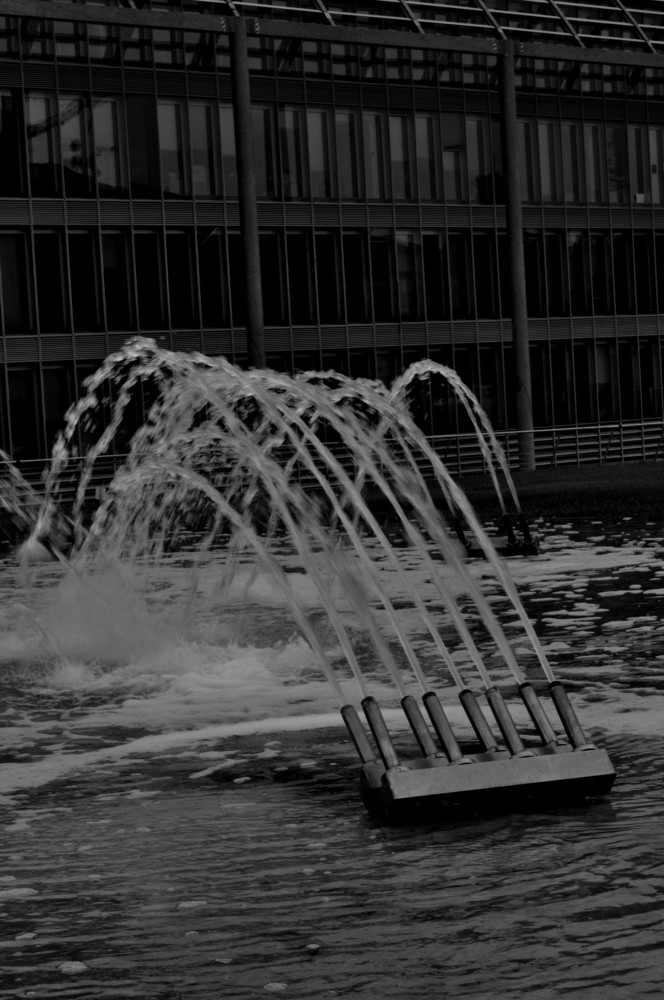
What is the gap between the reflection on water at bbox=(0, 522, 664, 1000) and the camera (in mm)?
5516

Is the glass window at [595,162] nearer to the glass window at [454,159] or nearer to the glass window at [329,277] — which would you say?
the glass window at [454,159]

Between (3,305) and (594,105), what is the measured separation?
64.7 ft

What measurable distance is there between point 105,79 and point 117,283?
5.02 meters

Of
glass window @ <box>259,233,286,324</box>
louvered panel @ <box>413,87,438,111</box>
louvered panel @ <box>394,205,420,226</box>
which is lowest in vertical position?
glass window @ <box>259,233,286,324</box>

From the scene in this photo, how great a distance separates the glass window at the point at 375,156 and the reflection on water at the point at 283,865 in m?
36.4

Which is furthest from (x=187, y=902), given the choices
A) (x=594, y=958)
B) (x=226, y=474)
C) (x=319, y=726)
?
(x=226, y=474)

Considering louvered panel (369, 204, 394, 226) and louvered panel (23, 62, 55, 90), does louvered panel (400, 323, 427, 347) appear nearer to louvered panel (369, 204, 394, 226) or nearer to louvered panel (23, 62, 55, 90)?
louvered panel (369, 204, 394, 226)

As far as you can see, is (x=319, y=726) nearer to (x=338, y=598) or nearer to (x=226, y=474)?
(x=338, y=598)

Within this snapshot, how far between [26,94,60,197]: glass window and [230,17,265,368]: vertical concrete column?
526 centimetres

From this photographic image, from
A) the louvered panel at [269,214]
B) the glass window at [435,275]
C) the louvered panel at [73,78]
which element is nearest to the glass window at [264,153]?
the louvered panel at [269,214]

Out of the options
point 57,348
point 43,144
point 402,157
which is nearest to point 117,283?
point 57,348

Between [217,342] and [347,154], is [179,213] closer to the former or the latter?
[217,342]

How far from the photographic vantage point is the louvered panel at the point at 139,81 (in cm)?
4219

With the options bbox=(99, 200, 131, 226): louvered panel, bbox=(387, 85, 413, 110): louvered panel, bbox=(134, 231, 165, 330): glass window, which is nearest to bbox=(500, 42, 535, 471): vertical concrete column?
bbox=(387, 85, 413, 110): louvered panel
